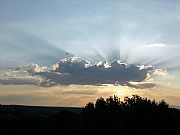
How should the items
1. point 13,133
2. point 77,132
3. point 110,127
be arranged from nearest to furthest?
point 110,127 → point 77,132 → point 13,133

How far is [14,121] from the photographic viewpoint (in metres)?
107

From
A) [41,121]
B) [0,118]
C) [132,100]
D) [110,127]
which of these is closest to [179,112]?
[132,100]

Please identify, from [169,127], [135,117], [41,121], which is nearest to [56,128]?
[41,121]

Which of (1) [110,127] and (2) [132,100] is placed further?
(2) [132,100]

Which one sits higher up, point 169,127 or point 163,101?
point 163,101

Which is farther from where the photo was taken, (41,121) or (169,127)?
(41,121)

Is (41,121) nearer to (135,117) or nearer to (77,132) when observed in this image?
(77,132)

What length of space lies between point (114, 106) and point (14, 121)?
32805 mm

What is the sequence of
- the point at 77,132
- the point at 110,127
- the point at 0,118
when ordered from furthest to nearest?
1. the point at 0,118
2. the point at 77,132
3. the point at 110,127

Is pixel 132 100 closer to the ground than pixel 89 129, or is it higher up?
higher up

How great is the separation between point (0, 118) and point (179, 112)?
180ft

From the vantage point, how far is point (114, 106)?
9350cm

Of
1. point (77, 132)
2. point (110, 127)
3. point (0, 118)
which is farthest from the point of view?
point (0, 118)

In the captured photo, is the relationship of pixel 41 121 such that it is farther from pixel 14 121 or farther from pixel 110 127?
pixel 110 127
